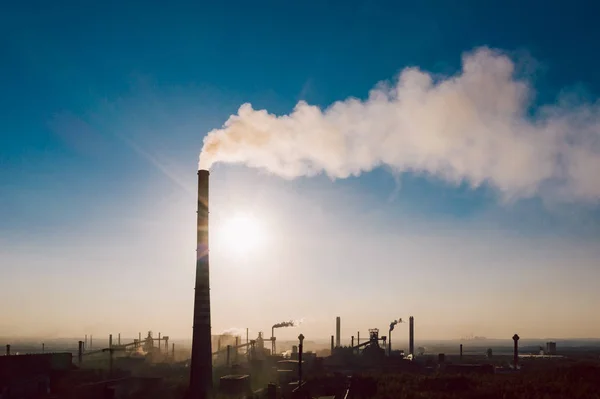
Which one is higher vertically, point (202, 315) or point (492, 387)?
point (202, 315)

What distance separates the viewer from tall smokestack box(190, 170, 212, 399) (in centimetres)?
3403

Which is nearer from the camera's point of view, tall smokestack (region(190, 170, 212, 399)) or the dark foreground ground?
the dark foreground ground

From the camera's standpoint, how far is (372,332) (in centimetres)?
6444

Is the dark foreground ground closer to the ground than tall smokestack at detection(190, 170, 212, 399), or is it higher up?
closer to the ground

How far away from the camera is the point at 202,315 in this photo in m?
34.7

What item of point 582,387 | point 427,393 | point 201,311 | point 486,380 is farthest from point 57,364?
point 582,387

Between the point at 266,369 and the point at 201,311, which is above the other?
the point at 201,311

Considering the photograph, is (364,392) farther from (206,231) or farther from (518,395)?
(206,231)

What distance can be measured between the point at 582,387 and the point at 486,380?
25.9 feet

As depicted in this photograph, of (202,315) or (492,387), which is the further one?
(202,315)

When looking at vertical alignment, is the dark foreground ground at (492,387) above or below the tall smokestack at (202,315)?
below

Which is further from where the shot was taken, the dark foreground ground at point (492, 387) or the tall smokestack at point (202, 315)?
the tall smokestack at point (202, 315)

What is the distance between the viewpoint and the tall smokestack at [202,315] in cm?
3403

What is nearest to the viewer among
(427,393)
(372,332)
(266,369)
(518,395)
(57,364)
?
(518,395)
